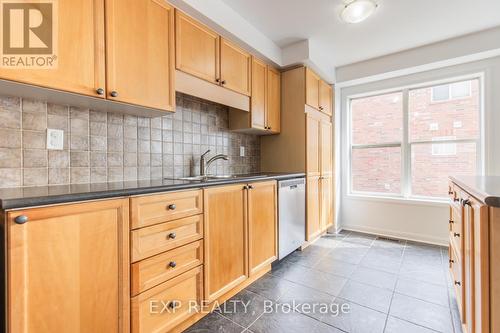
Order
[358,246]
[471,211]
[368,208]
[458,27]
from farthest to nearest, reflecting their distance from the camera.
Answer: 1. [368,208]
2. [358,246]
3. [458,27]
4. [471,211]

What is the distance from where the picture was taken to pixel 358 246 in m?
2.97

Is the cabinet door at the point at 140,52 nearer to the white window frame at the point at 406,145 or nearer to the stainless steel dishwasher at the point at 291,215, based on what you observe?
the stainless steel dishwasher at the point at 291,215

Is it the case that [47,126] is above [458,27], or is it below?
below

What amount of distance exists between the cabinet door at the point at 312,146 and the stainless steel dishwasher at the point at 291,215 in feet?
0.83

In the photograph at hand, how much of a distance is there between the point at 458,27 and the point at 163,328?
3.73m

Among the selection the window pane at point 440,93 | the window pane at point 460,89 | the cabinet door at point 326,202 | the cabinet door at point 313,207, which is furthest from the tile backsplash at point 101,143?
the window pane at point 460,89

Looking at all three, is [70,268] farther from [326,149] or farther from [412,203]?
[412,203]

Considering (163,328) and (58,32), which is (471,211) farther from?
(58,32)

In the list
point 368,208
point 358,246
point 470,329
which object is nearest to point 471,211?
→ point 470,329

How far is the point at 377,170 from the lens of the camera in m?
3.51

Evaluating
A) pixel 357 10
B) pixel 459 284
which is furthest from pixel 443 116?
pixel 459 284

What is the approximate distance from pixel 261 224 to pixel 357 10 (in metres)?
2.06

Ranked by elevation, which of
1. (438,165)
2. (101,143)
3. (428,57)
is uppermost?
(428,57)

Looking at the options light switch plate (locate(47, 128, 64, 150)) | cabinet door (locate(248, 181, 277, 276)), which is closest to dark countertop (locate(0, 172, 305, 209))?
light switch plate (locate(47, 128, 64, 150))
